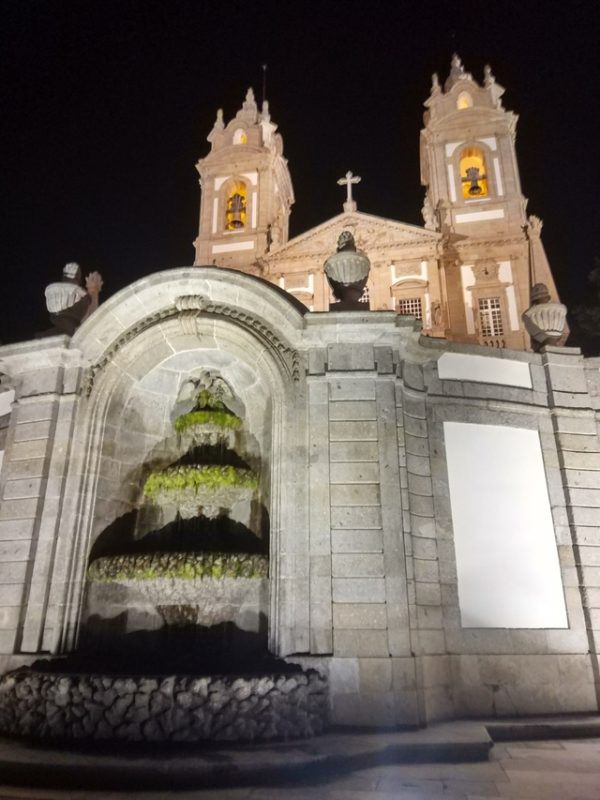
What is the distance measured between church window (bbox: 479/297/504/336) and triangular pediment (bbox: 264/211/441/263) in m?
4.33

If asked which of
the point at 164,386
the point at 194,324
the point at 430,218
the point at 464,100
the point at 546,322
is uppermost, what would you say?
the point at 464,100

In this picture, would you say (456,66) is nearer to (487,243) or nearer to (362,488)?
(487,243)

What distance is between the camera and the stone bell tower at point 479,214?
31250 mm

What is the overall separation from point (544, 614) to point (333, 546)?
8.96 feet

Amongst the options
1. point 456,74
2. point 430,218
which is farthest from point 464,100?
point 430,218

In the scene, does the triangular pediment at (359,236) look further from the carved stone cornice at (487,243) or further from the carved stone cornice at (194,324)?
the carved stone cornice at (194,324)

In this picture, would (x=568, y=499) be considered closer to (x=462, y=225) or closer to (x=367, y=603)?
(x=367, y=603)

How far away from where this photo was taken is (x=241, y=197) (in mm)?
38656

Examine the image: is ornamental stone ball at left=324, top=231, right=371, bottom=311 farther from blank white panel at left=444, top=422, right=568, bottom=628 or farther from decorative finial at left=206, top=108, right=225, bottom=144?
decorative finial at left=206, top=108, right=225, bottom=144

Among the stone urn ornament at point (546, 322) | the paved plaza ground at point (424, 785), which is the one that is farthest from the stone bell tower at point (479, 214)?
the paved plaza ground at point (424, 785)

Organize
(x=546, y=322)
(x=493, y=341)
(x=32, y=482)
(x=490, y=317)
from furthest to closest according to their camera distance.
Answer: (x=490, y=317) < (x=493, y=341) < (x=546, y=322) < (x=32, y=482)

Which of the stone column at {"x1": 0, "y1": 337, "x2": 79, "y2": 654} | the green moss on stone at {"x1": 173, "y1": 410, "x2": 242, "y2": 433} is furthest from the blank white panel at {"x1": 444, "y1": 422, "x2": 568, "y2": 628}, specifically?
the stone column at {"x1": 0, "y1": 337, "x2": 79, "y2": 654}

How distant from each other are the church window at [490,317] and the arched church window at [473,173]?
287 inches

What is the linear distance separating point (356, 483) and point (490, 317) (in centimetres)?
2692
